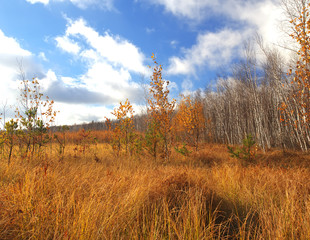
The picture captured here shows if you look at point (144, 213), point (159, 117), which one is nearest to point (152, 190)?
point (144, 213)

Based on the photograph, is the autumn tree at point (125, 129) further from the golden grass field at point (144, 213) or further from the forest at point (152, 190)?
the golden grass field at point (144, 213)

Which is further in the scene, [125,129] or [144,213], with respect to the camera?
[125,129]

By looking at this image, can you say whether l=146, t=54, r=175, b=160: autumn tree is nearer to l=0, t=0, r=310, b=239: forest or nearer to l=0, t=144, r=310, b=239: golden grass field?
l=0, t=0, r=310, b=239: forest

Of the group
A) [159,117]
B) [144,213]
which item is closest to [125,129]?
[159,117]

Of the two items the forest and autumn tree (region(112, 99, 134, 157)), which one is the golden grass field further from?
autumn tree (region(112, 99, 134, 157))

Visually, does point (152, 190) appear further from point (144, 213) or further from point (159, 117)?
point (159, 117)

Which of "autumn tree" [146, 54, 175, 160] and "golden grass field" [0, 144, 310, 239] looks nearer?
"golden grass field" [0, 144, 310, 239]

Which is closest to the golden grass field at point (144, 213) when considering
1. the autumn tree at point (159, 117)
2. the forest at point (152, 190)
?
the forest at point (152, 190)

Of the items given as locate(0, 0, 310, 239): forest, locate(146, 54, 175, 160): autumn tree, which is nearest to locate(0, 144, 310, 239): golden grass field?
locate(0, 0, 310, 239): forest

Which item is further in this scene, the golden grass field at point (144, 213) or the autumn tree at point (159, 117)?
the autumn tree at point (159, 117)

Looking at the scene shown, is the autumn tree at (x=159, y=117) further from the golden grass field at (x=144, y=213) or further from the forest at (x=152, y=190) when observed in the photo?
the golden grass field at (x=144, y=213)

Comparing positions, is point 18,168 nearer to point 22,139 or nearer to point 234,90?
point 22,139

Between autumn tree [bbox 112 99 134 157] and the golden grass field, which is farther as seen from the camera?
autumn tree [bbox 112 99 134 157]

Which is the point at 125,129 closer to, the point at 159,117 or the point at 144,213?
the point at 159,117
